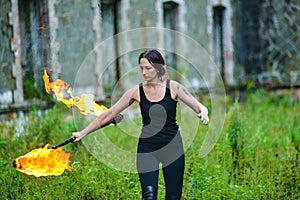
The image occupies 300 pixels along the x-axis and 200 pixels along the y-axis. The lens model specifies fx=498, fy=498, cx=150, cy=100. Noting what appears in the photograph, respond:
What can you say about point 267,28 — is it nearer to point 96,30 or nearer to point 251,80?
point 251,80

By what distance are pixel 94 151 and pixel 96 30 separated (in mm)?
5484

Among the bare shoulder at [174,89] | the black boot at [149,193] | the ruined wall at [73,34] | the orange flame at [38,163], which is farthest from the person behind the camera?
the ruined wall at [73,34]

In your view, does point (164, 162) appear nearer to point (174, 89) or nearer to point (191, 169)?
point (174, 89)

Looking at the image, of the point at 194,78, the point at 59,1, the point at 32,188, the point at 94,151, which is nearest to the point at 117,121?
the point at 32,188

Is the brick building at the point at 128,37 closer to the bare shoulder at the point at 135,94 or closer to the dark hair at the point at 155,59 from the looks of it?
the bare shoulder at the point at 135,94

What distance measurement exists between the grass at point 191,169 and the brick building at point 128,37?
100 cm

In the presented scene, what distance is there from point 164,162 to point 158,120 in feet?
1.27

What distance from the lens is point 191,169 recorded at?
6.43 meters

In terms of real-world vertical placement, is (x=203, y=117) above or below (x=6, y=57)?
below

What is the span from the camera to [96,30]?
11859 millimetres

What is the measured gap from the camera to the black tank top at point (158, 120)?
4.48 m

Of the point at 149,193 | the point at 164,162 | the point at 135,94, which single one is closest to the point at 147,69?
the point at 135,94

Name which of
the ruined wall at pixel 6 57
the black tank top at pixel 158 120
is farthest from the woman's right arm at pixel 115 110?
the ruined wall at pixel 6 57

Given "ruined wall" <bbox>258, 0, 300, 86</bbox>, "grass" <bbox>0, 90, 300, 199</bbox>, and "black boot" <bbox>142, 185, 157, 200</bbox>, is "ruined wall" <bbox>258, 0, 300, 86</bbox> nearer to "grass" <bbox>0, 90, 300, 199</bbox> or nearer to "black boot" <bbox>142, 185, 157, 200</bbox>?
"grass" <bbox>0, 90, 300, 199</bbox>
